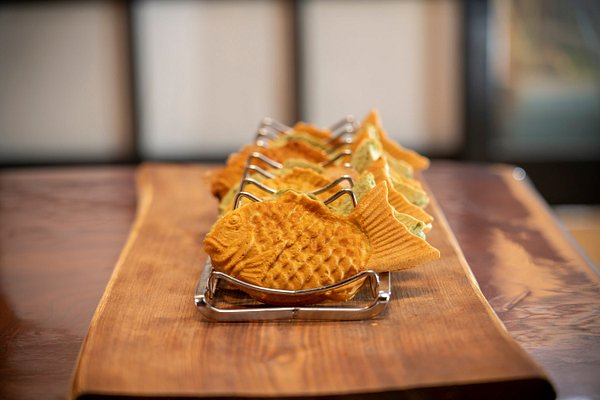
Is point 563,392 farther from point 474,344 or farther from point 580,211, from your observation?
point 580,211

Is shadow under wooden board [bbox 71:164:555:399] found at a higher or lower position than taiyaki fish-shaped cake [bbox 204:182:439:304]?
lower

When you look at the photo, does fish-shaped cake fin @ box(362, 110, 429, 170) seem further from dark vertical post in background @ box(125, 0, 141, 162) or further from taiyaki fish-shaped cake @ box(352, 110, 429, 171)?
dark vertical post in background @ box(125, 0, 141, 162)

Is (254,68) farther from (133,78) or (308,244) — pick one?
(308,244)

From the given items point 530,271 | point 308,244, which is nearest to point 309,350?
point 308,244

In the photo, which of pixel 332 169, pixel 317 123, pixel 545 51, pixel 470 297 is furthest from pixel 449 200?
pixel 545 51

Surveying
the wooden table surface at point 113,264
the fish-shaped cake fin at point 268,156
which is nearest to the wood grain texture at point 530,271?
the wooden table surface at point 113,264

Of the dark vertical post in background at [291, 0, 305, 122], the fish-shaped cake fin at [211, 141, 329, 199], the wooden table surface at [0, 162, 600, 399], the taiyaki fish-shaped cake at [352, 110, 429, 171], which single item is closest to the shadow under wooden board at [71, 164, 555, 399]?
the wooden table surface at [0, 162, 600, 399]

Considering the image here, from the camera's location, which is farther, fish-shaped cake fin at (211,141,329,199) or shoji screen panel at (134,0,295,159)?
shoji screen panel at (134,0,295,159)
